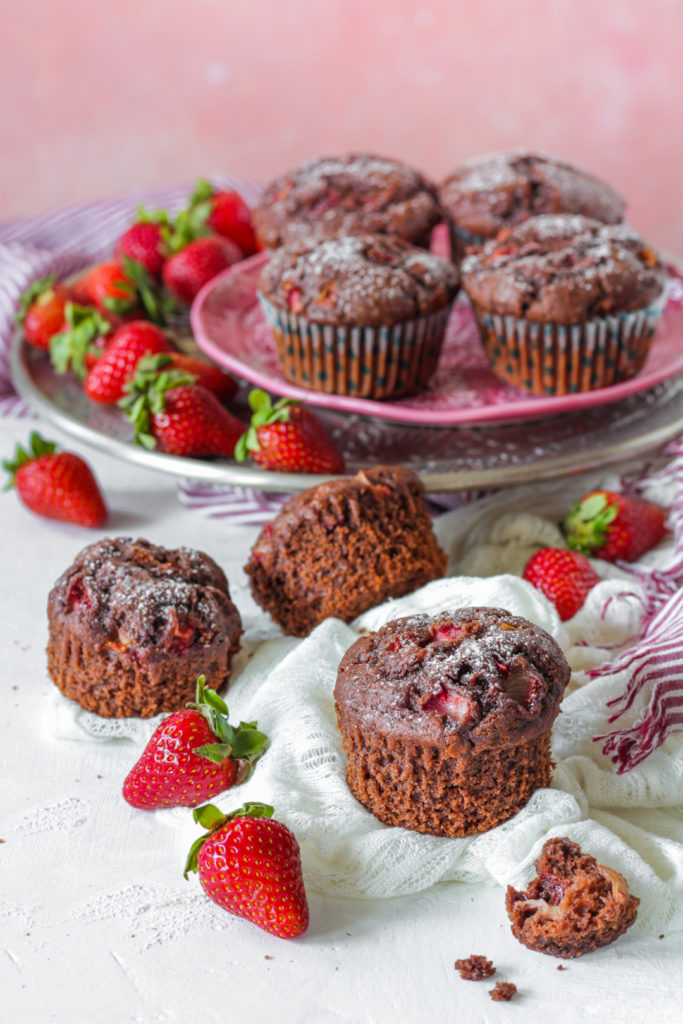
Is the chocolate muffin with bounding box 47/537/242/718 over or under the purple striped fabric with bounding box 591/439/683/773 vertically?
over

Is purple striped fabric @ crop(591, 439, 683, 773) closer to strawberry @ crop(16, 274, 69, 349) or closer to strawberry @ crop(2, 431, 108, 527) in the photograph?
strawberry @ crop(2, 431, 108, 527)

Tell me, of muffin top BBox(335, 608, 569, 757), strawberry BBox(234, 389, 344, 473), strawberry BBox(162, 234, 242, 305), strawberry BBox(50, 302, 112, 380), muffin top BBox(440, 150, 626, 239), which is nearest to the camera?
muffin top BBox(335, 608, 569, 757)

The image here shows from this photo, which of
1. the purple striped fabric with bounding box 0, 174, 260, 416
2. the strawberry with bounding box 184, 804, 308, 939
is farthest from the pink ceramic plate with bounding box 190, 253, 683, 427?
the strawberry with bounding box 184, 804, 308, 939

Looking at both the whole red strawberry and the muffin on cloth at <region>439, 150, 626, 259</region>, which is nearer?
the muffin on cloth at <region>439, 150, 626, 259</region>

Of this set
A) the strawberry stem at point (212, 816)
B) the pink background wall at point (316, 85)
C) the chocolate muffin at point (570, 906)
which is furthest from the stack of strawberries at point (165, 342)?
the pink background wall at point (316, 85)

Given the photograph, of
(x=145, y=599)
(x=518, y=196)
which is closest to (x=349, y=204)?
(x=518, y=196)

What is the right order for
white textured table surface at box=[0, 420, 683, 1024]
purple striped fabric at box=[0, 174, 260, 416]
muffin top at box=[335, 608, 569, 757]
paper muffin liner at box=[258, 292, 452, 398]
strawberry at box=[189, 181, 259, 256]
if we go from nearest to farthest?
white textured table surface at box=[0, 420, 683, 1024], muffin top at box=[335, 608, 569, 757], paper muffin liner at box=[258, 292, 452, 398], strawberry at box=[189, 181, 259, 256], purple striped fabric at box=[0, 174, 260, 416]

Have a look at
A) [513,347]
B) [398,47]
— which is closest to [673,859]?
[513,347]
